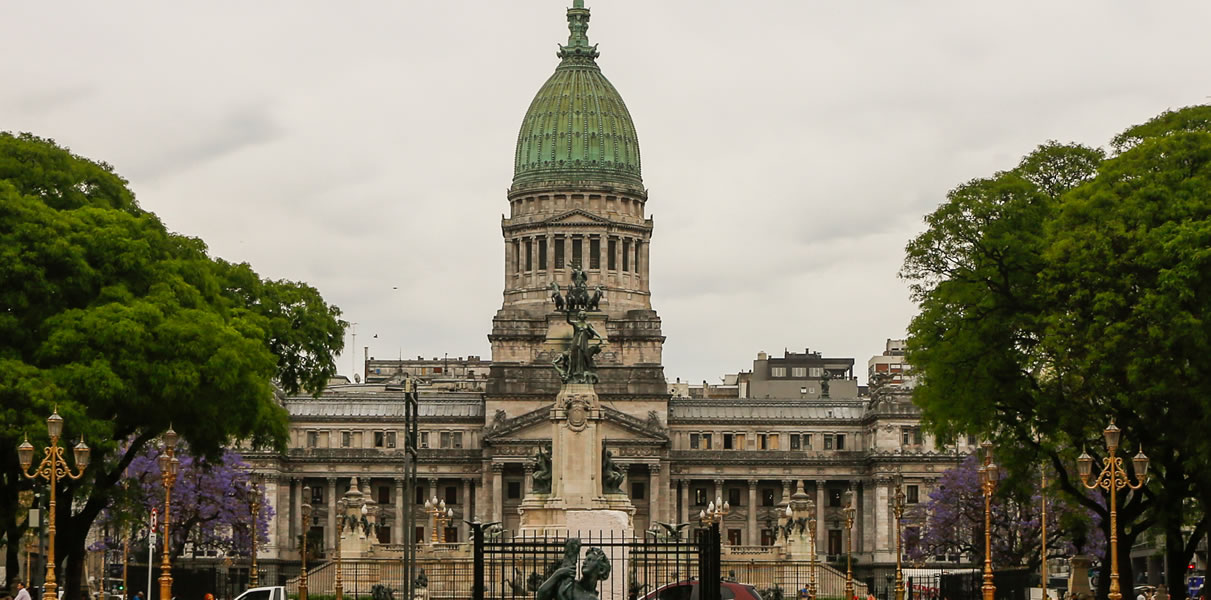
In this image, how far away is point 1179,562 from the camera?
75875mm

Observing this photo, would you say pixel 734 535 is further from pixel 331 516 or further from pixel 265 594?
pixel 265 594

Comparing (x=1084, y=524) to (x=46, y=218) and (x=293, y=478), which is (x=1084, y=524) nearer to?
(x=46, y=218)

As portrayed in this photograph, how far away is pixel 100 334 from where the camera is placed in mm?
68562

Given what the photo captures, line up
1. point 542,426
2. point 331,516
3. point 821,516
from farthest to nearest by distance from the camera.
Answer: point 821,516 < point 331,516 < point 542,426

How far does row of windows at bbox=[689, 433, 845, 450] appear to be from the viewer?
191750 mm

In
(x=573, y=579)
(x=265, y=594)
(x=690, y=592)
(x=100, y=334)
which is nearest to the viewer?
(x=573, y=579)

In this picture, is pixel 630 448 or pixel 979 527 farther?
pixel 630 448

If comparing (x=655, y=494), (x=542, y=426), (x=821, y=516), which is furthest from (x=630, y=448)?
(x=821, y=516)

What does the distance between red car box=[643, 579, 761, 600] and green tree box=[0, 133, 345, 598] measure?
1718 cm

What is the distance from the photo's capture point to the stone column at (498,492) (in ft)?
601

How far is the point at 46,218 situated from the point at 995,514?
71463mm

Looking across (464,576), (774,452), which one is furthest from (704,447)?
(464,576)

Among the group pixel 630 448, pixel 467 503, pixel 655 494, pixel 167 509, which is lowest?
pixel 467 503

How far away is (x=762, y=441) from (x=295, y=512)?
137 ft
